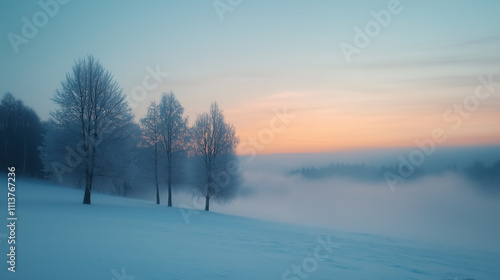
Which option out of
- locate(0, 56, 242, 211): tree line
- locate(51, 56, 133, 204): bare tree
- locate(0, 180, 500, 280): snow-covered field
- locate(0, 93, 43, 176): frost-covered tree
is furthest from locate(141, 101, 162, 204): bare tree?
locate(0, 93, 43, 176): frost-covered tree

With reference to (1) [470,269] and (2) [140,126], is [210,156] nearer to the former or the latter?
(2) [140,126]

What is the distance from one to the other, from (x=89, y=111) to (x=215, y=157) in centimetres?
1234

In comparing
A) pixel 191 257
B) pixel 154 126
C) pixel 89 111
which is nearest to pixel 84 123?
pixel 89 111

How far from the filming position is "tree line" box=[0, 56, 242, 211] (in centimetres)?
2038

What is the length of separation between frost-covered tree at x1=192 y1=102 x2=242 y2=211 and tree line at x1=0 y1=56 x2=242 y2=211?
103 mm

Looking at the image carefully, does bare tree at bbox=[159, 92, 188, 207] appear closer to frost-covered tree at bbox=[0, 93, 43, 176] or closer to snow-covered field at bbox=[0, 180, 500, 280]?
snow-covered field at bbox=[0, 180, 500, 280]

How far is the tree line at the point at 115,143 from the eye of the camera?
2038 centimetres

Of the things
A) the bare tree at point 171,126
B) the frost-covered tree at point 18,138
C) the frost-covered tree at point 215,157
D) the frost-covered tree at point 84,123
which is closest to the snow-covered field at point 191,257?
the frost-covered tree at point 84,123

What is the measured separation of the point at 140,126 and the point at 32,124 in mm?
29894

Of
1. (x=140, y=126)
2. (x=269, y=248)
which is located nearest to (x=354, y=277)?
(x=269, y=248)

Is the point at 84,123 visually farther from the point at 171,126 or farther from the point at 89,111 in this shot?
the point at 171,126

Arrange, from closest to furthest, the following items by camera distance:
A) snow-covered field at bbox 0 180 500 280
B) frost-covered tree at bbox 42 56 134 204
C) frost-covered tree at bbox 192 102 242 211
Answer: snow-covered field at bbox 0 180 500 280 < frost-covered tree at bbox 42 56 134 204 < frost-covered tree at bbox 192 102 242 211

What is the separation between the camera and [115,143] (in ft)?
71.1

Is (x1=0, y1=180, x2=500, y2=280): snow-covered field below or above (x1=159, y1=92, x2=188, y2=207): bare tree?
below
